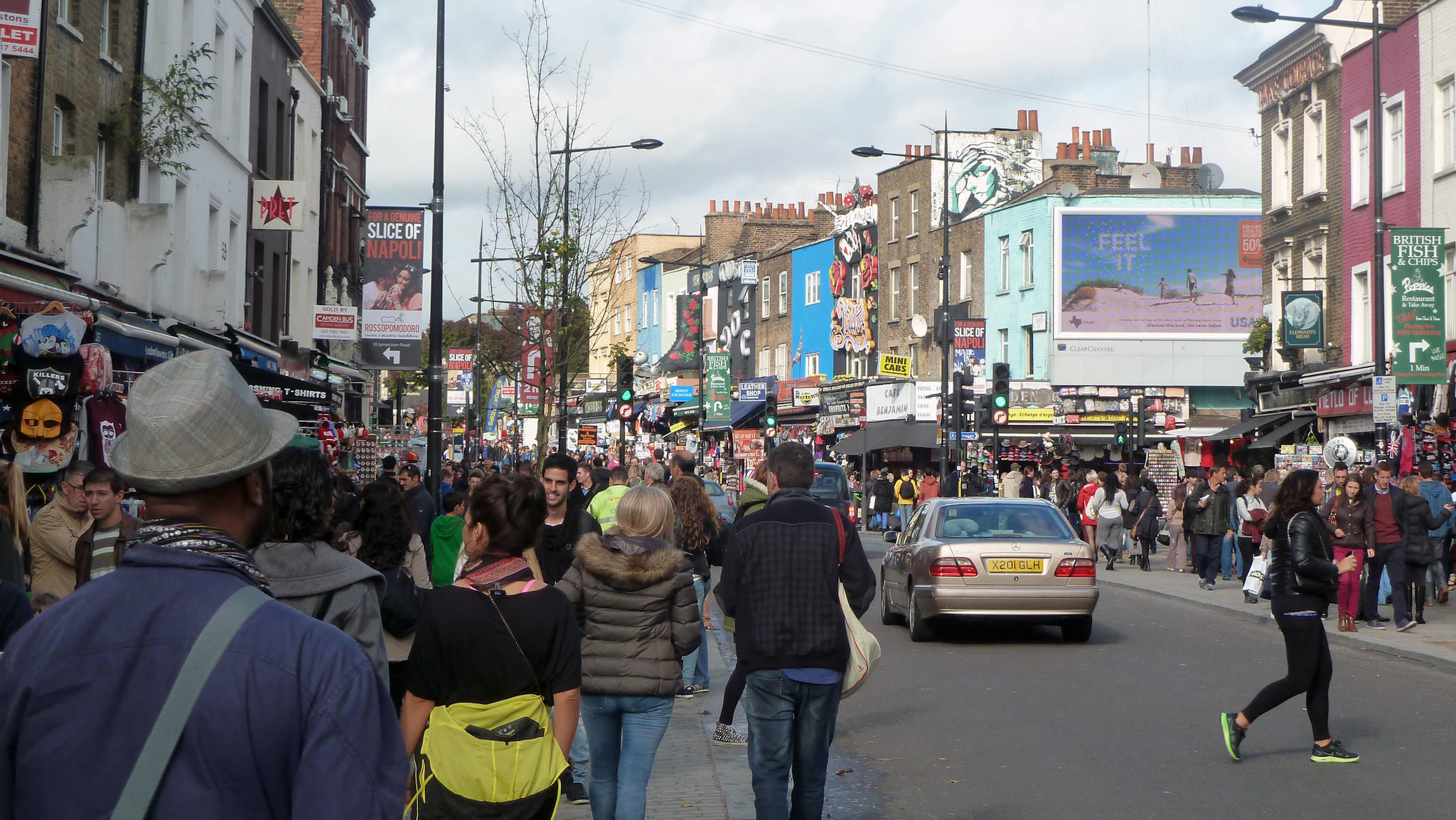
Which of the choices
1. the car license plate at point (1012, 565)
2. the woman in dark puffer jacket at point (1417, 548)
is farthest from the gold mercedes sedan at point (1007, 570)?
the woman in dark puffer jacket at point (1417, 548)

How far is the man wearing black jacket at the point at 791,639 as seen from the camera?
20.1 ft

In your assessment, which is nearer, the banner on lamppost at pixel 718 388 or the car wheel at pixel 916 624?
the car wheel at pixel 916 624

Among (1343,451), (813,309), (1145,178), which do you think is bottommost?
(1343,451)

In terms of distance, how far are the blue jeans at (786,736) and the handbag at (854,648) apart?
7 cm

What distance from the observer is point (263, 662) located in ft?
6.77

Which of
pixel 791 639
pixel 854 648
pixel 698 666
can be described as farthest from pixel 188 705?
pixel 698 666

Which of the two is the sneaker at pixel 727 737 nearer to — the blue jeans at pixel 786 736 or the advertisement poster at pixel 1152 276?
the blue jeans at pixel 786 736

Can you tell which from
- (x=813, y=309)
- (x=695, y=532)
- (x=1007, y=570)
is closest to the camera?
(x=695, y=532)

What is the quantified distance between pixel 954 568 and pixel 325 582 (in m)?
10.9

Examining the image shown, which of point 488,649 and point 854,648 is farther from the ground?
point 488,649

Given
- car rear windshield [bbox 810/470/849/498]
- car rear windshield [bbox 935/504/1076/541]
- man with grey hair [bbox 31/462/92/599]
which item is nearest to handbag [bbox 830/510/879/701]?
man with grey hair [bbox 31/462/92/599]

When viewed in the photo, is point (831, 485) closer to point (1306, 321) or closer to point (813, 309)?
point (1306, 321)

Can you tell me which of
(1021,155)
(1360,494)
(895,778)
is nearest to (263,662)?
(895,778)

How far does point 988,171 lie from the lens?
53.2 m
